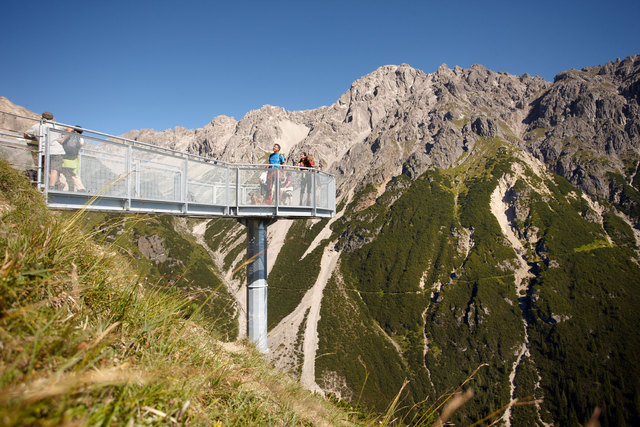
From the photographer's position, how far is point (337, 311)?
4656 inches

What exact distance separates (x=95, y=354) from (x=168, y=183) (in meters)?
8.10

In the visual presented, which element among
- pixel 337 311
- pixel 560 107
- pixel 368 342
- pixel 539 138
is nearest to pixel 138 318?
pixel 368 342

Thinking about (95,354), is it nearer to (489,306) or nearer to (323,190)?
(323,190)

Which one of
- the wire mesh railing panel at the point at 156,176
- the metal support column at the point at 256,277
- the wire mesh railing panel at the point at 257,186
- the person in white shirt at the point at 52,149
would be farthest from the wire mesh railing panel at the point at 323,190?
the person in white shirt at the point at 52,149

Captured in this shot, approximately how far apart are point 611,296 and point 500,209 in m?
51.0

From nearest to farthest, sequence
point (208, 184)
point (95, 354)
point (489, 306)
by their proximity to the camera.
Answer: point (95, 354)
point (208, 184)
point (489, 306)

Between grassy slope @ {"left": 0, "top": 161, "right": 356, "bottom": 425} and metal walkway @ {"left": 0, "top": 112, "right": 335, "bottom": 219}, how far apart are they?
2882mm

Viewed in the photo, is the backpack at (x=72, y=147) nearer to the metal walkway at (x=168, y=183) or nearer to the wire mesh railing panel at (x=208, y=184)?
the metal walkway at (x=168, y=183)

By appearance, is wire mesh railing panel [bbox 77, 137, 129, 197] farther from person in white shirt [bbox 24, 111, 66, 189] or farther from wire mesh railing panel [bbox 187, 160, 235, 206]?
wire mesh railing panel [bbox 187, 160, 235, 206]

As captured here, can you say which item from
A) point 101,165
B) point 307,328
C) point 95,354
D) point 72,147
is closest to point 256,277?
point 101,165

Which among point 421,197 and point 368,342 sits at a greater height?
point 421,197

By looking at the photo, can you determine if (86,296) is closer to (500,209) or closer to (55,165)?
(55,165)

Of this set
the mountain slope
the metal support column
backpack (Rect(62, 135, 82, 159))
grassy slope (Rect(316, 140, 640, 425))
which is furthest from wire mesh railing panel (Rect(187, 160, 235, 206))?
grassy slope (Rect(316, 140, 640, 425))

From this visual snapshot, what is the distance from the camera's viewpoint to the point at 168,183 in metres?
9.12
